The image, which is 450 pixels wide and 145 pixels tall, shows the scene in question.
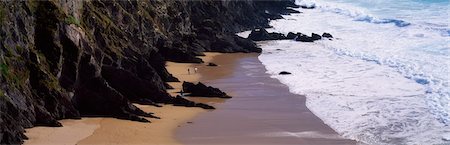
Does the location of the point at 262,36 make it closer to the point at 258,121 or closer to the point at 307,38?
the point at 307,38

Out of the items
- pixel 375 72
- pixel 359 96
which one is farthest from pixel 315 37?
pixel 359 96

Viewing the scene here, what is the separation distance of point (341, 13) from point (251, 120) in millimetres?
49477

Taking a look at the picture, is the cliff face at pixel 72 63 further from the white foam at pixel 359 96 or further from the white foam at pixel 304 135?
the white foam at pixel 359 96

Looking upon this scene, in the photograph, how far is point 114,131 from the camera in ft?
71.8

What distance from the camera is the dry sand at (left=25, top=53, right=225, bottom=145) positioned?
20.3 meters

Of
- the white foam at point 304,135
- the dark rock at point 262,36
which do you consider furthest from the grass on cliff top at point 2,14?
the dark rock at point 262,36

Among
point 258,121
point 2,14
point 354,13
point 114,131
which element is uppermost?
point 354,13

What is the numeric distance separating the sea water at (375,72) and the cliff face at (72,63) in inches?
284

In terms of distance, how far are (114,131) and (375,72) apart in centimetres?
1797

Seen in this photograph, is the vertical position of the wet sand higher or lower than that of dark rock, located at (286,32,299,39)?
lower

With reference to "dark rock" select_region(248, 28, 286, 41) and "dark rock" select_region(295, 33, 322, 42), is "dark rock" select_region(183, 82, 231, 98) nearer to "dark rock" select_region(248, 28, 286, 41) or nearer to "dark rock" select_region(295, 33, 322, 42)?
"dark rock" select_region(295, 33, 322, 42)

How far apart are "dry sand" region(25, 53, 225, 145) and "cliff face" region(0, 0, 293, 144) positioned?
0.47m

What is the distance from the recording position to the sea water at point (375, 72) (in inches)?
944

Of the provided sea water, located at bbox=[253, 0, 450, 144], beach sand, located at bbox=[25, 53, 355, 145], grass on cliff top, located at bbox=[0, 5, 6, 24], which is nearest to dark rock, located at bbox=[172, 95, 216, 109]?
beach sand, located at bbox=[25, 53, 355, 145]
